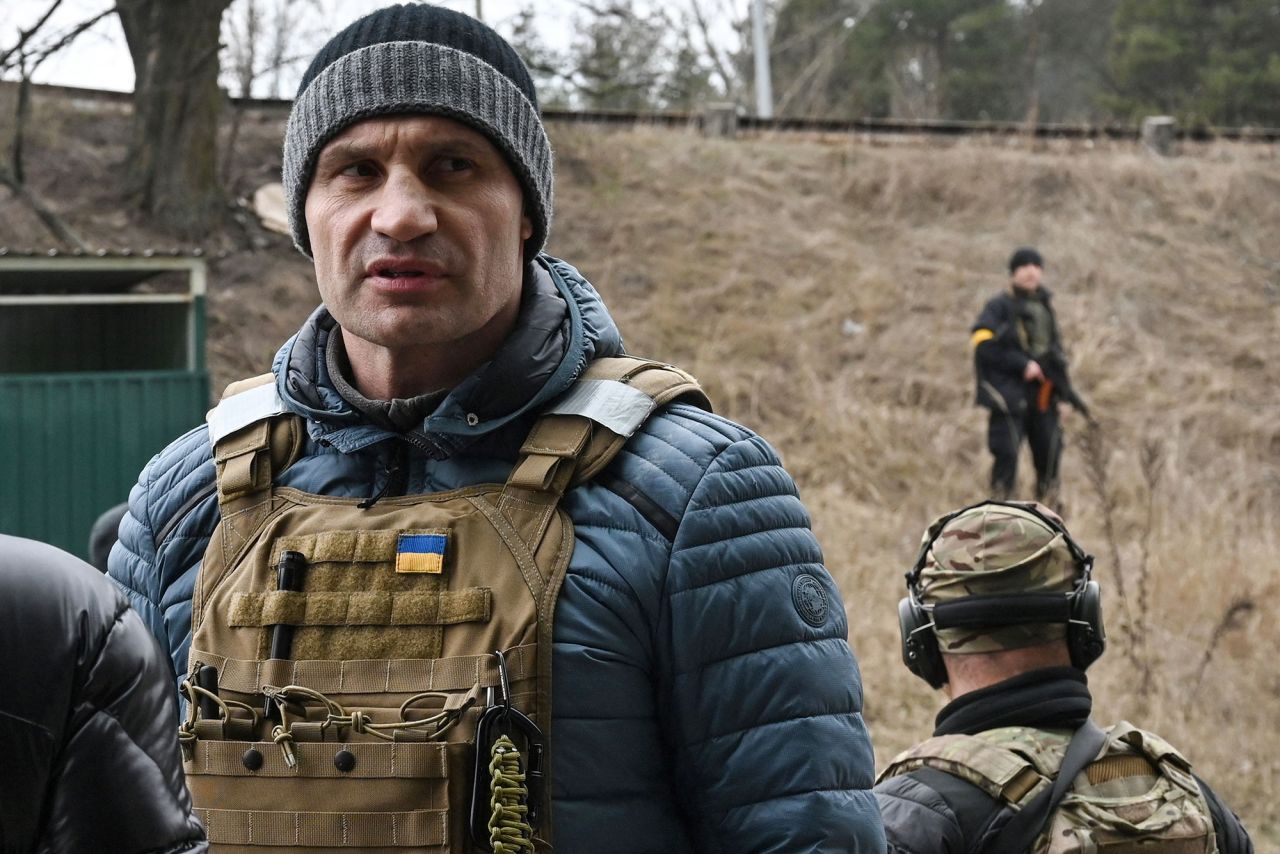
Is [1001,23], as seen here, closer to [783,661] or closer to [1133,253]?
[1133,253]

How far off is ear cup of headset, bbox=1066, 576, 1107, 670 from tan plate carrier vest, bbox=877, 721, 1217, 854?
17 centimetres

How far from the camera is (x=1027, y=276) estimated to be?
11.6 m

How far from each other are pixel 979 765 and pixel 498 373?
1.21m

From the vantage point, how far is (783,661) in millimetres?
1746

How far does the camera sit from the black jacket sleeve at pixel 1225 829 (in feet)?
8.57

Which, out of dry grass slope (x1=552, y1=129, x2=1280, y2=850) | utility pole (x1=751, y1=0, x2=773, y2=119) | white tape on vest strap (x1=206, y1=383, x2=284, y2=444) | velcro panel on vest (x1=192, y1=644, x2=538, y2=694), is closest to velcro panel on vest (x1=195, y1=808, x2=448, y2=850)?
velcro panel on vest (x1=192, y1=644, x2=538, y2=694)

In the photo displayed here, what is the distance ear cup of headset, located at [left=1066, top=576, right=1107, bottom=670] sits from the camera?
2.79 meters

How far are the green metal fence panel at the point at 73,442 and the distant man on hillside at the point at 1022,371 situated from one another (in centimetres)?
607

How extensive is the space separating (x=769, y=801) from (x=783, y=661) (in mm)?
161

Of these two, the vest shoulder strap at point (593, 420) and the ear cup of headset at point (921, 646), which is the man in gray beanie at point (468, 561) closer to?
the vest shoulder strap at point (593, 420)

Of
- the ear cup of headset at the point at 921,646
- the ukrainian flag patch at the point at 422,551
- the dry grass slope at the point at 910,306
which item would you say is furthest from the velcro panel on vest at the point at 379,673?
the dry grass slope at the point at 910,306

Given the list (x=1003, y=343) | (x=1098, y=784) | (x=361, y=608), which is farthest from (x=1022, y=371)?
(x=361, y=608)

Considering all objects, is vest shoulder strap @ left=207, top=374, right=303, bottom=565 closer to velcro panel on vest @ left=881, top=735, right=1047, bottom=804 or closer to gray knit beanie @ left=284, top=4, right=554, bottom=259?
gray knit beanie @ left=284, top=4, right=554, bottom=259

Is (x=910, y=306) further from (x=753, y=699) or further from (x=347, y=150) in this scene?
(x=753, y=699)
